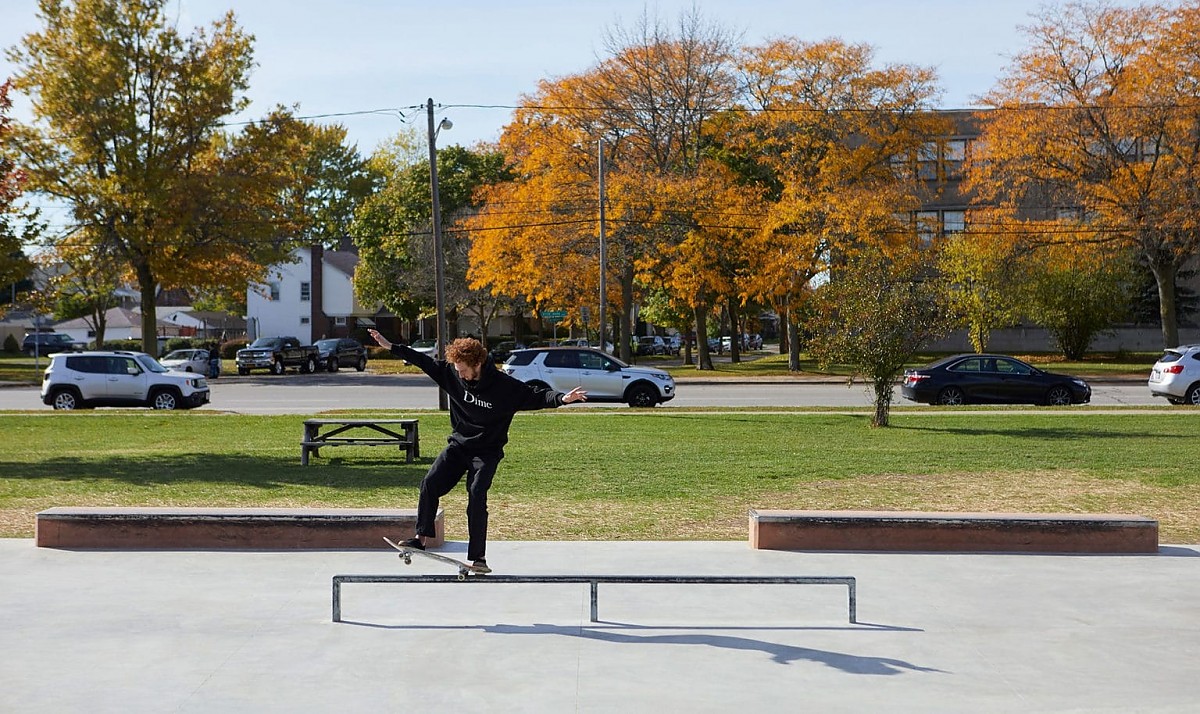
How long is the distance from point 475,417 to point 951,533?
448 cm

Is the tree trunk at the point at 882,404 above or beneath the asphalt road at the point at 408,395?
above

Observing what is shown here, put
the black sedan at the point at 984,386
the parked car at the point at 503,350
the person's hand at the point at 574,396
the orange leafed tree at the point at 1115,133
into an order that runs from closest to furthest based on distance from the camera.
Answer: the person's hand at the point at 574,396 < the black sedan at the point at 984,386 < the orange leafed tree at the point at 1115,133 < the parked car at the point at 503,350

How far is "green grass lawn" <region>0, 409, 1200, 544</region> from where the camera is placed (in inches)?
484

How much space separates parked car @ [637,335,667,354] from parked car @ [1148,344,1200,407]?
52.2 metres

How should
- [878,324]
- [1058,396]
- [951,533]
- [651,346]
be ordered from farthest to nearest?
[651,346] → [1058,396] → [878,324] → [951,533]

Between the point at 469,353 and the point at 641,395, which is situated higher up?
the point at 469,353

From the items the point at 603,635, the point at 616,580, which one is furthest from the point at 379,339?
the point at 603,635

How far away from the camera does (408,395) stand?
35.2 metres

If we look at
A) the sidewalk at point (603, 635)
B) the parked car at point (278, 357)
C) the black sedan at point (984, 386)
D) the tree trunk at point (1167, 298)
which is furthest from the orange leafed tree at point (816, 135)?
the sidewalk at point (603, 635)

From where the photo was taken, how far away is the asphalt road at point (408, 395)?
30109mm

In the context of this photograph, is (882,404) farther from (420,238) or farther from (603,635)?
(420,238)

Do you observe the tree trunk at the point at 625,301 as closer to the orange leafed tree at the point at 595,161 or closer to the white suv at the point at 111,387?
the orange leafed tree at the point at 595,161

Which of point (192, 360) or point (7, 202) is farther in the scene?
point (192, 360)

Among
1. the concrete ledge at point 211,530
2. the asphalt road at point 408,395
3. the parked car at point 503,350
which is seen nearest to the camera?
the concrete ledge at point 211,530
